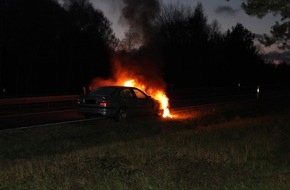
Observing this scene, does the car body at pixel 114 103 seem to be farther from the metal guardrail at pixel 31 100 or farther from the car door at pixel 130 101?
the metal guardrail at pixel 31 100

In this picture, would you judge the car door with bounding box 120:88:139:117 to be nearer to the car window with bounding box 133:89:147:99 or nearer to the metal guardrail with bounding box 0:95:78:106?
the car window with bounding box 133:89:147:99

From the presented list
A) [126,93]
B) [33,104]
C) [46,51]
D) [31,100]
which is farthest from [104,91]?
[46,51]

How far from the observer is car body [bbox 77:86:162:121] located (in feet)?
55.5

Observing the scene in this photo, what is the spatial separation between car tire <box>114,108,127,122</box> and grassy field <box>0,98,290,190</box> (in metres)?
0.33

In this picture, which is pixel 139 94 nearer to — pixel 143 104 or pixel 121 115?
pixel 143 104

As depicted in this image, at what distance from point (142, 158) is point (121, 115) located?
26.4 ft

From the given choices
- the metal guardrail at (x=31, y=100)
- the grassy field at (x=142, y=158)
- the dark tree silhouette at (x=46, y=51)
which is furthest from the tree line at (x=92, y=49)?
the grassy field at (x=142, y=158)

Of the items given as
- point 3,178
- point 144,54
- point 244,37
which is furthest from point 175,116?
point 244,37

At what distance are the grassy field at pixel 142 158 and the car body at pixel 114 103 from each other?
0.43m

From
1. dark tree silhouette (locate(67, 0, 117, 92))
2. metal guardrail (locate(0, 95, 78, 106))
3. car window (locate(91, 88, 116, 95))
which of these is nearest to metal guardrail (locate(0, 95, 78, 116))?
metal guardrail (locate(0, 95, 78, 106))

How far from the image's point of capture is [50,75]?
53.0 metres

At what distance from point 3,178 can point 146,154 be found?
10.6ft

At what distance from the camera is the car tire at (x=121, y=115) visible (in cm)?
1727

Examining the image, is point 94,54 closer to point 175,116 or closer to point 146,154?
point 175,116
